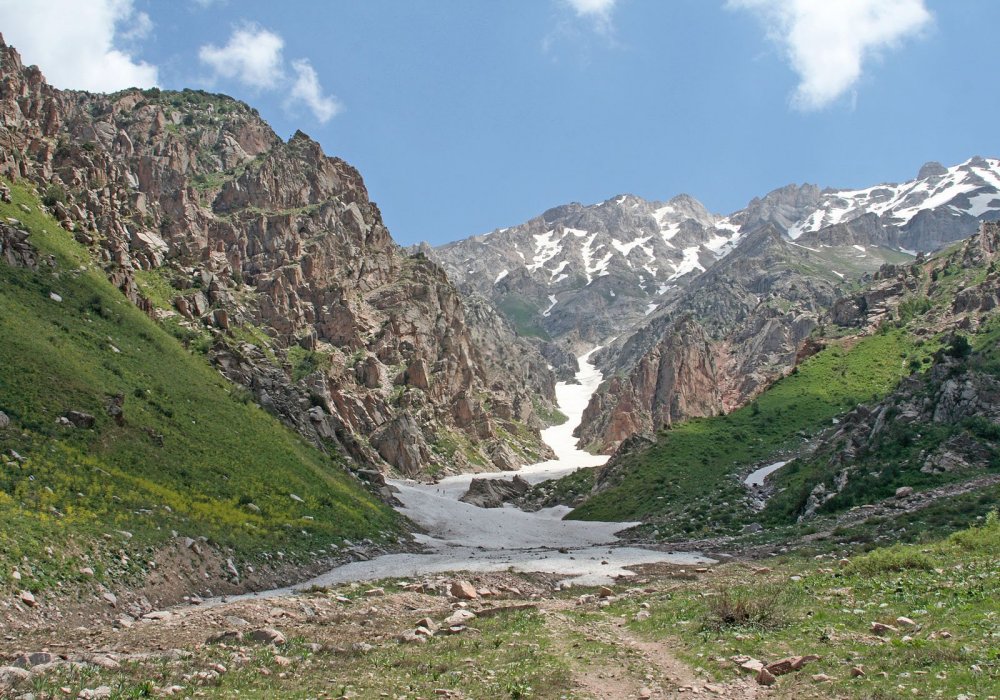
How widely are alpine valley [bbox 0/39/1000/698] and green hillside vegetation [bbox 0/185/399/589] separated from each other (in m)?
0.19

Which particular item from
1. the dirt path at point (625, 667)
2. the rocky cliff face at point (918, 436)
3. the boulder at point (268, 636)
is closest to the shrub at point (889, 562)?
the dirt path at point (625, 667)

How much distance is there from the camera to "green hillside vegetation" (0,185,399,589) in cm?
2333

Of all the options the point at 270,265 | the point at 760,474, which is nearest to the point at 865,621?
the point at 760,474

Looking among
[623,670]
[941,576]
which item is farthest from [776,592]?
[623,670]

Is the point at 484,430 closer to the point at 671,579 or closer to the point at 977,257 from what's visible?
the point at 977,257

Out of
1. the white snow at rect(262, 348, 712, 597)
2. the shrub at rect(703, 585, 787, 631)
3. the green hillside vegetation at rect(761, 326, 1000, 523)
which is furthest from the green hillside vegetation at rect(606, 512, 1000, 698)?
the green hillside vegetation at rect(761, 326, 1000, 523)

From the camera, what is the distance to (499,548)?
4800 centimetres

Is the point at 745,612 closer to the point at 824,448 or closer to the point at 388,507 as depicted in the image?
the point at 824,448

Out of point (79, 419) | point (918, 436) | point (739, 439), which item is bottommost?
point (918, 436)

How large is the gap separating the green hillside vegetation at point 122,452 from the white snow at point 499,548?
11.9 ft

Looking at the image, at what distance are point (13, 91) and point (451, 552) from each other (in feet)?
231

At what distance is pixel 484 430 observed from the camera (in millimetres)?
129875

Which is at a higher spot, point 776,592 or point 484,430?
point 484,430

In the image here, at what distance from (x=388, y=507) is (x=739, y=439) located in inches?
1427
